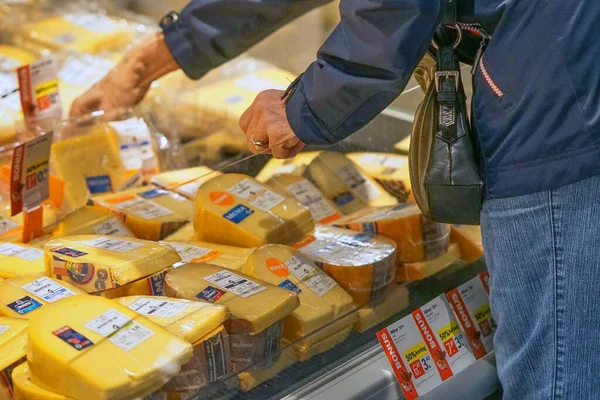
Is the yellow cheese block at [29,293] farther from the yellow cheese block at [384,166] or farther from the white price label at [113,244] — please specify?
the yellow cheese block at [384,166]

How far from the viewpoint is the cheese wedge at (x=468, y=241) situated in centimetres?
207

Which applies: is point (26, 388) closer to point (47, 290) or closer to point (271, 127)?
point (47, 290)

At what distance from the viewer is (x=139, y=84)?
271 cm

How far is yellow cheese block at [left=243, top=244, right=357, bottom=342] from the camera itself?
168cm

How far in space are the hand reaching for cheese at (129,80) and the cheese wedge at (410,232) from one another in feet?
3.13

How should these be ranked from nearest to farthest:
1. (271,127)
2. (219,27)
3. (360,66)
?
(360,66) → (271,127) → (219,27)

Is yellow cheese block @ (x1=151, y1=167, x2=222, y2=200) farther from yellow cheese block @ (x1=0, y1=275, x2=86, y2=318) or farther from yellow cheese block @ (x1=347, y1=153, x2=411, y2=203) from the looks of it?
yellow cheese block @ (x1=0, y1=275, x2=86, y2=318)

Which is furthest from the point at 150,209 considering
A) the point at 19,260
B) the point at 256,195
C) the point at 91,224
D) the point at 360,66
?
the point at 360,66

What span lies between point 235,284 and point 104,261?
25 cm

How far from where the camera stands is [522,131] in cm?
144

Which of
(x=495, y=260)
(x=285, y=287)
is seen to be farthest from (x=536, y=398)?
(x=285, y=287)

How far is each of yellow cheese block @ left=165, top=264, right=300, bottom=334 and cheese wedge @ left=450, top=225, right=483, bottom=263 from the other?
0.63m

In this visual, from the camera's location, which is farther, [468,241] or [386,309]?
[468,241]

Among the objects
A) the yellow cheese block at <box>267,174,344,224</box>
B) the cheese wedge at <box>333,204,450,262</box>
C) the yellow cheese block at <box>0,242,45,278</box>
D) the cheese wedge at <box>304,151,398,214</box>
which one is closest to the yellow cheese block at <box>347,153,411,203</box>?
the cheese wedge at <box>304,151,398,214</box>
